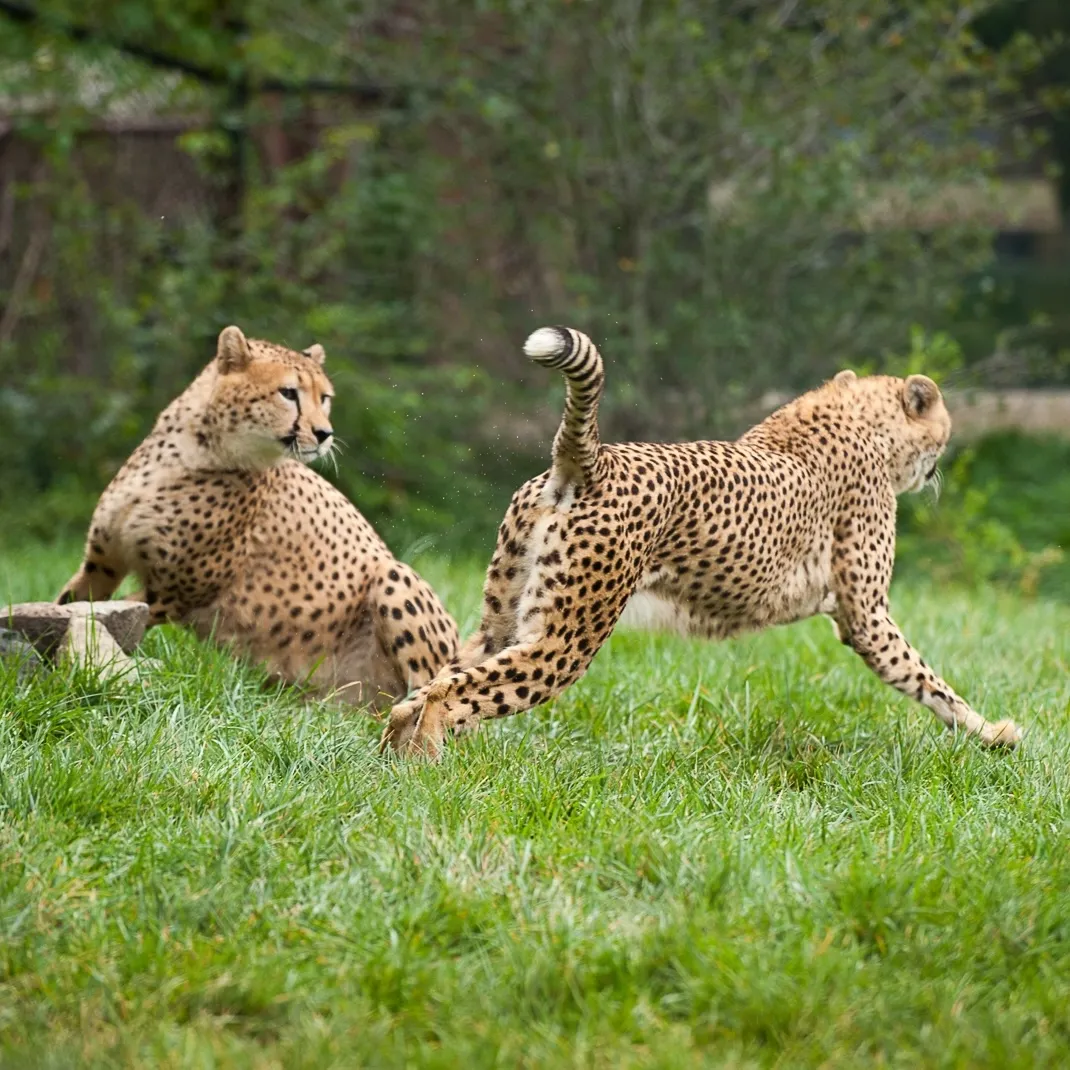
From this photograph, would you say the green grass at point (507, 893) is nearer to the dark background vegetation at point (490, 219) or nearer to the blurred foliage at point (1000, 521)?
the blurred foliage at point (1000, 521)

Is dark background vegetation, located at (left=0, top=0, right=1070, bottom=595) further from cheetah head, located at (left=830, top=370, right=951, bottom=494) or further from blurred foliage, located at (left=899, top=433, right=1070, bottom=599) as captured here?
cheetah head, located at (left=830, top=370, right=951, bottom=494)

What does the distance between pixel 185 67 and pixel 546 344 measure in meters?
5.77

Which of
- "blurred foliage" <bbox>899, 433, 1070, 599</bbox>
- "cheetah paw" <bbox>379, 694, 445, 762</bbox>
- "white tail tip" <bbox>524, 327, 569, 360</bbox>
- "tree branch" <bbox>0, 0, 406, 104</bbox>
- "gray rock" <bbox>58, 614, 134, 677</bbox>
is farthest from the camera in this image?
"tree branch" <bbox>0, 0, 406, 104</bbox>

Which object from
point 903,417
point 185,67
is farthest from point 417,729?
point 185,67

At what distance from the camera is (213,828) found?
2.98 m

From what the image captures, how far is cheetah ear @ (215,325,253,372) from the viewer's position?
407cm

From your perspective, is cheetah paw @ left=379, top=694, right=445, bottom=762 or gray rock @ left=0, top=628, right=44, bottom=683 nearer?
cheetah paw @ left=379, top=694, right=445, bottom=762

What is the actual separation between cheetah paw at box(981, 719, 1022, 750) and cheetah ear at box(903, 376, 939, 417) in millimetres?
927

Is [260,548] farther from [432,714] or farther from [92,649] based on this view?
[432,714]

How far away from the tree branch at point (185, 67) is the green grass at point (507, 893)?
5058 mm

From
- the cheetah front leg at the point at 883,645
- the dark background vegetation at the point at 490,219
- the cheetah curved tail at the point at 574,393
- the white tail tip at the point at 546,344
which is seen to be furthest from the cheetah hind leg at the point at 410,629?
the dark background vegetation at the point at 490,219

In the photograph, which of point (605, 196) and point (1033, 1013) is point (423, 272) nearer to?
point (605, 196)

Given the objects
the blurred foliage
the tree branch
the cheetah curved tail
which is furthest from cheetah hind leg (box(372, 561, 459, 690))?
the tree branch

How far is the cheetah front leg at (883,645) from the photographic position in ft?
13.0
